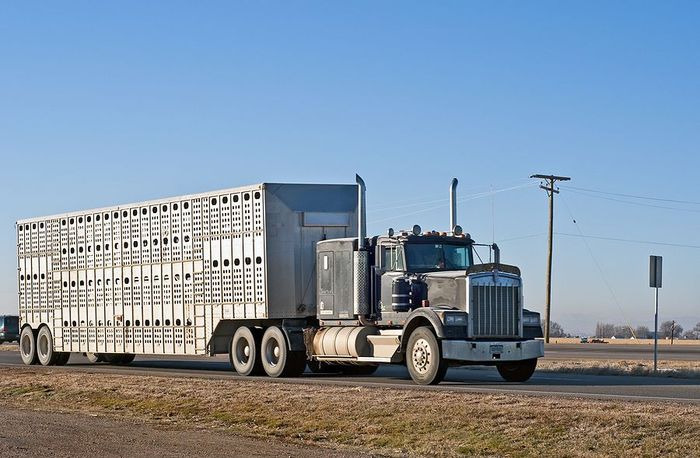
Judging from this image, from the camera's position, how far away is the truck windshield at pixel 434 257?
27297mm

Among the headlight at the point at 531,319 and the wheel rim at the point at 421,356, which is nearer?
the wheel rim at the point at 421,356

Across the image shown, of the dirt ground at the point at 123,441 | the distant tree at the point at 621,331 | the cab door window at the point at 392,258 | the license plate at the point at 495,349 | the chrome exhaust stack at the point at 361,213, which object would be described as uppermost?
the chrome exhaust stack at the point at 361,213

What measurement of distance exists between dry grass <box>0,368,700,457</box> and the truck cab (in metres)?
2.62

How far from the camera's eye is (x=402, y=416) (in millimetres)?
18766

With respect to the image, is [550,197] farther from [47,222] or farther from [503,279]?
[503,279]

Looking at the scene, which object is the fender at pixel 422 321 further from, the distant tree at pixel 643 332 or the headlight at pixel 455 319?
the distant tree at pixel 643 332

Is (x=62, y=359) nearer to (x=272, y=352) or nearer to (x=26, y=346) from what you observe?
(x=26, y=346)

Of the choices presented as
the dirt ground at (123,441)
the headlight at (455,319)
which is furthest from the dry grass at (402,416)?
the headlight at (455,319)

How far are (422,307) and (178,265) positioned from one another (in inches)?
326

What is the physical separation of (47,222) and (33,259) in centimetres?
156

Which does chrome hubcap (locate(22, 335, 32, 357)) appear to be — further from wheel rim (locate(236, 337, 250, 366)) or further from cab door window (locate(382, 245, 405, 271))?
cab door window (locate(382, 245, 405, 271))

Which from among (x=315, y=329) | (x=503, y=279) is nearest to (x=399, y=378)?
(x=315, y=329)

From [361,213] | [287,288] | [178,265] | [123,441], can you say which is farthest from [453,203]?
[123,441]

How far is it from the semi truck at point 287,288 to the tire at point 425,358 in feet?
0.11
